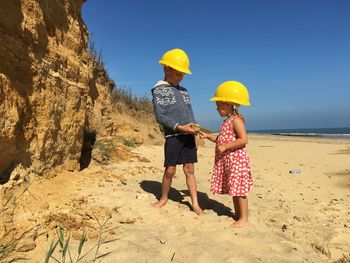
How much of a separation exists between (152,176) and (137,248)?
290 cm

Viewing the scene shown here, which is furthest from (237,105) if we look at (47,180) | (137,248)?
(47,180)

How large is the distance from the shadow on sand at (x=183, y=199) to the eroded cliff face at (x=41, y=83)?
1091 millimetres

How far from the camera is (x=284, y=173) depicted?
7.44 m

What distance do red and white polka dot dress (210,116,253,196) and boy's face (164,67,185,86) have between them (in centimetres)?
80

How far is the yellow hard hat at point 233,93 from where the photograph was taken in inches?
146

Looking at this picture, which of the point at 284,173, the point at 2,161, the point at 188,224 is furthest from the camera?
the point at 284,173

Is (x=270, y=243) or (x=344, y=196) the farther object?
(x=344, y=196)

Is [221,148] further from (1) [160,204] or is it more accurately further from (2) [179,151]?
(1) [160,204]

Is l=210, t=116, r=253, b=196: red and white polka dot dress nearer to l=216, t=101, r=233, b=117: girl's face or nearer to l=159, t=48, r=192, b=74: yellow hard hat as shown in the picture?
l=216, t=101, r=233, b=117: girl's face

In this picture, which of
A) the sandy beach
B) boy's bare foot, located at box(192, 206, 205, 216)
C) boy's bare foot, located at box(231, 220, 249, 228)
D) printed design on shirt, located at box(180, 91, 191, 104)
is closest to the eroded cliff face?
the sandy beach

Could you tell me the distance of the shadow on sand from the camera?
4.10 meters

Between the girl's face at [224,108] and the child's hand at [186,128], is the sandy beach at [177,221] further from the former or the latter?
the girl's face at [224,108]

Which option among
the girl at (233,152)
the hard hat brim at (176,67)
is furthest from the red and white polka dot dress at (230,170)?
the hard hat brim at (176,67)

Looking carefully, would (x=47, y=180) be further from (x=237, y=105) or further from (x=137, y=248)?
(x=237, y=105)
